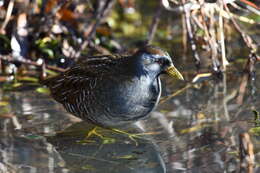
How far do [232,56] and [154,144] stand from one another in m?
2.45

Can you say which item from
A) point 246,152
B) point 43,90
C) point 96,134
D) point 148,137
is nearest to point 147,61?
point 148,137

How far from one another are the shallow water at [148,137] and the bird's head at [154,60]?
1.90 ft

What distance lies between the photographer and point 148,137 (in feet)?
14.5

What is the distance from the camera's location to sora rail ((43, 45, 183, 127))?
4.16m

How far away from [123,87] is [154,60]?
317mm

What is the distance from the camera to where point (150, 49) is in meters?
4.15

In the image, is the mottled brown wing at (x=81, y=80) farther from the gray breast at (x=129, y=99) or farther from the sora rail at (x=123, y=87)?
the gray breast at (x=129, y=99)

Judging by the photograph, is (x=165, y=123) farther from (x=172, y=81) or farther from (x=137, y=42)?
(x=137, y=42)

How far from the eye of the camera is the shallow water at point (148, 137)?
12.7 feet

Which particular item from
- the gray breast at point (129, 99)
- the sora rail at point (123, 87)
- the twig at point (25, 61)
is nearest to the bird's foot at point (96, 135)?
the sora rail at point (123, 87)

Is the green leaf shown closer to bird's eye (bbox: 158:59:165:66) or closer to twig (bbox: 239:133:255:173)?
bird's eye (bbox: 158:59:165:66)

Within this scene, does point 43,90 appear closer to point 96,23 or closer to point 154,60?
point 96,23

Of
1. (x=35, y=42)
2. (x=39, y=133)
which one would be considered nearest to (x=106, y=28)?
(x=35, y=42)

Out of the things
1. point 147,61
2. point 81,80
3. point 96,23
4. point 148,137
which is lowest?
point 148,137
